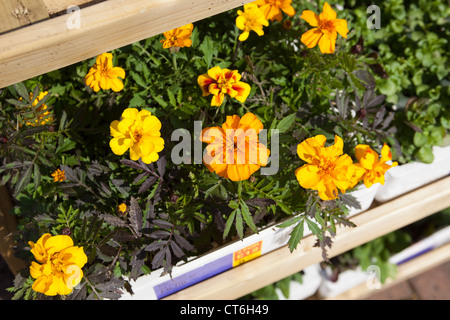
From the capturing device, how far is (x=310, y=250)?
45.9 inches

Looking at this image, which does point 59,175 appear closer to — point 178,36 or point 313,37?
point 178,36

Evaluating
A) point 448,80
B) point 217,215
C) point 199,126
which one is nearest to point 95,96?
point 199,126

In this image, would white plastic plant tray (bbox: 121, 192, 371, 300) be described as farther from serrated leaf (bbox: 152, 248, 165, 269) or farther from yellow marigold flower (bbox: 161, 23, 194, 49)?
yellow marigold flower (bbox: 161, 23, 194, 49)

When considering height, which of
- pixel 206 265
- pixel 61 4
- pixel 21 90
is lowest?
pixel 206 265

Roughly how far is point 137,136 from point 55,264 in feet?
0.93

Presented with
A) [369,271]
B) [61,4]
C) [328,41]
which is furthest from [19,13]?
[369,271]

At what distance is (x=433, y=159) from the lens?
1240mm

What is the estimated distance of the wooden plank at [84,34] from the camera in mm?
525

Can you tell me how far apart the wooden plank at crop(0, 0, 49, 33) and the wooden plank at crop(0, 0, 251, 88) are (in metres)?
0.01

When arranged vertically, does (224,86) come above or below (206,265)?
above

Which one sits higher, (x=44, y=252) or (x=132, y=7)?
(x=132, y=7)

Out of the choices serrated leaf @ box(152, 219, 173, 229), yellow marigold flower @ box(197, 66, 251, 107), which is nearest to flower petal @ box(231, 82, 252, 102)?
yellow marigold flower @ box(197, 66, 251, 107)

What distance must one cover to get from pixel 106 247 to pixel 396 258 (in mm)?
1427
